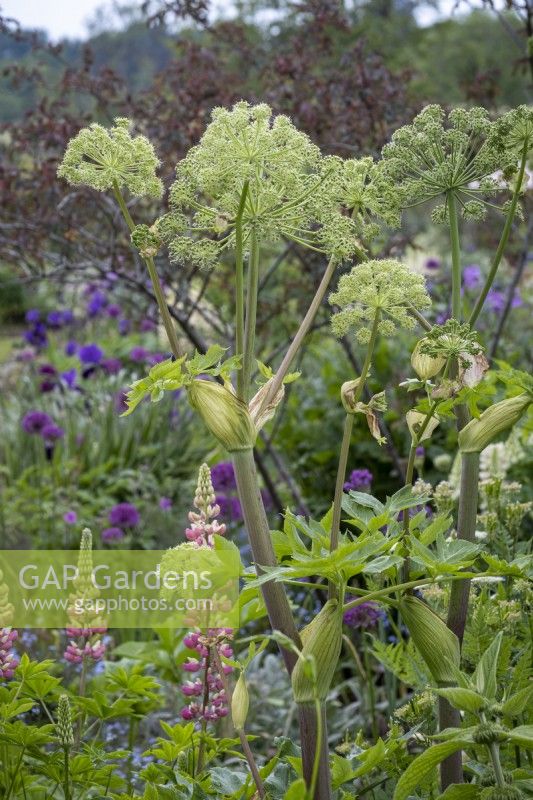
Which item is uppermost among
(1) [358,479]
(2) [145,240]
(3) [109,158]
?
(3) [109,158]

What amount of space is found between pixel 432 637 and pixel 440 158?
2.32 ft

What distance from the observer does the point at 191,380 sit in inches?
51.4

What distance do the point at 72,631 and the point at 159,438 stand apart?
12.7 ft

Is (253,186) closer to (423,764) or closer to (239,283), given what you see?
(239,283)

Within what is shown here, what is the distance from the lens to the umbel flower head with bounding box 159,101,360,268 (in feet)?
4.07

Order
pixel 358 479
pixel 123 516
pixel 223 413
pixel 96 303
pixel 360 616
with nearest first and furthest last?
pixel 223 413
pixel 360 616
pixel 358 479
pixel 123 516
pixel 96 303

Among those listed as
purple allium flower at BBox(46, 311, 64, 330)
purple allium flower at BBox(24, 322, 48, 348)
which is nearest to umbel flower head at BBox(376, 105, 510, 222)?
purple allium flower at BBox(24, 322, 48, 348)

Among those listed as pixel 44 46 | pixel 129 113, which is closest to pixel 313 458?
pixel 129 113

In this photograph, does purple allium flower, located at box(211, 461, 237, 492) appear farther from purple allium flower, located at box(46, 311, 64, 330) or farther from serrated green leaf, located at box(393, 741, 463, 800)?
purple allium flower, located at box(46, 311, 64, 330)

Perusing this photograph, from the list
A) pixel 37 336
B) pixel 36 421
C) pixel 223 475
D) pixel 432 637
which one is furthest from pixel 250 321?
pixel 37 336

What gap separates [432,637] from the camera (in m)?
1.33

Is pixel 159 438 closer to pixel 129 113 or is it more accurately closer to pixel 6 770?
pixel 129 113

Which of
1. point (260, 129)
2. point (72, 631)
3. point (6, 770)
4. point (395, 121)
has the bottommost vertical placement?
point (6, 770)

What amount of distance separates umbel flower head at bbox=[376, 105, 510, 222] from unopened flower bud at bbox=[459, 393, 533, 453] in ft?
0.98
